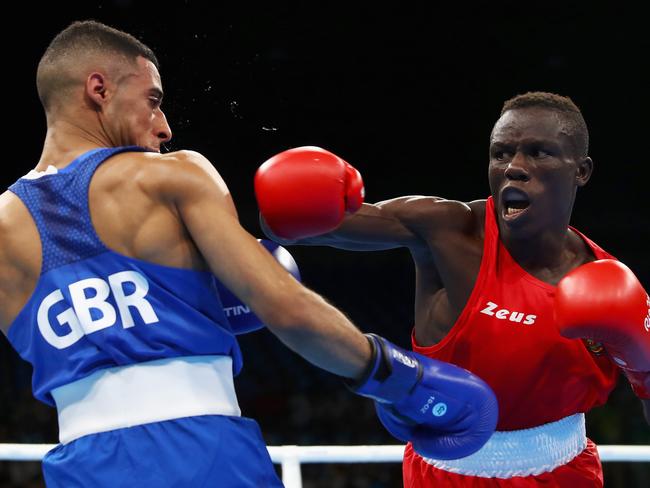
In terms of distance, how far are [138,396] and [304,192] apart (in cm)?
58

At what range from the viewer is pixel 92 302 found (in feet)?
5.51

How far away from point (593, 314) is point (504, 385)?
0.40 m

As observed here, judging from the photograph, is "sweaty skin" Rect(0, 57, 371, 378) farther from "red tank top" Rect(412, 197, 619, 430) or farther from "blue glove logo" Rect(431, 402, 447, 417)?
"red tank top" Rect(412, 197, 619, 430)

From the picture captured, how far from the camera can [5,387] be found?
24.4 ft

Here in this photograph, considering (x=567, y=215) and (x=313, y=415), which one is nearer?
(x=567, y=215)

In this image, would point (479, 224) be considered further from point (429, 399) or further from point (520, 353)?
point (429, 399)

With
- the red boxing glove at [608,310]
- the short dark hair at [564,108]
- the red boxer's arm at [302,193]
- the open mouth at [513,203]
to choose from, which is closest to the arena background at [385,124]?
the short dark hair at [564,108]

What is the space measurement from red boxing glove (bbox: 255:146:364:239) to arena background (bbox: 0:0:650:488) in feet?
15.1

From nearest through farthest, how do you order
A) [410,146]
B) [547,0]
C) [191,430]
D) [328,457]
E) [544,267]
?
1. [191,430]
2. [544,267]
3. [328,457]
4. [547,0]
5. [410,146]

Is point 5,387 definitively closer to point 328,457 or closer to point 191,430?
point 328,457

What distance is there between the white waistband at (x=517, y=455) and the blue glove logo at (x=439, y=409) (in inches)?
26.8

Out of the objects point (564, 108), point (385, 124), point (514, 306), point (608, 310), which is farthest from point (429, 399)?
point (385, 124)

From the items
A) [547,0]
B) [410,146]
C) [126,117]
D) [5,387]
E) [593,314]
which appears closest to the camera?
[126,117]

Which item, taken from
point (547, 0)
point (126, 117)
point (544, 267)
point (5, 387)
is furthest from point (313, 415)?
point (126, 117)
